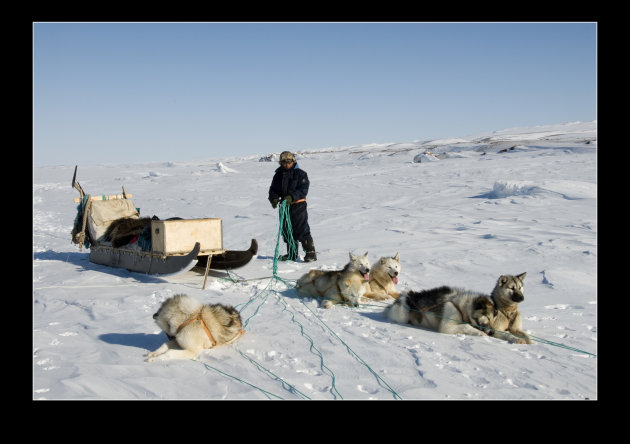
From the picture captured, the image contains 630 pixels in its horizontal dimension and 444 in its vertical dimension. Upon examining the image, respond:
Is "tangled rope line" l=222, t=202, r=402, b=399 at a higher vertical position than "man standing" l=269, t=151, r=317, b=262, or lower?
lower

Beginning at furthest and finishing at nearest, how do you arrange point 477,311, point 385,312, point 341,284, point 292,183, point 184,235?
point 292,183, point 184,235, point 341,284, point 385,312, point 477,311

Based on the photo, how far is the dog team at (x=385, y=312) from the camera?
381 centimetres

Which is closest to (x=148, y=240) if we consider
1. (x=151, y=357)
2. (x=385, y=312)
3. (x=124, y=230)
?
(x=124, y=230)

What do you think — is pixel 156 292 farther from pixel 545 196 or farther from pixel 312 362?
pixel 545 196

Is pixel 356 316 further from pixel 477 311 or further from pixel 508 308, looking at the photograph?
pixel 508 308

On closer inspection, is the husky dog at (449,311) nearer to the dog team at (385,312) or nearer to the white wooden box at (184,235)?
the dog team at (385,312)

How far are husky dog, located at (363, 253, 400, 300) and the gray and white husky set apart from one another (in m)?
1.05

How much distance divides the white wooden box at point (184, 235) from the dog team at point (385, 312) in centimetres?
140

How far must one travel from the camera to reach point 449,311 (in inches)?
178

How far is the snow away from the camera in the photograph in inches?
129

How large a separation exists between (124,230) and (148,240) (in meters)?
0.92

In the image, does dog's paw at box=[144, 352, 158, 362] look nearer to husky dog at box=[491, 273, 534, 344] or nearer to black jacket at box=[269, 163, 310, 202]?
husky dog at box=[491, 273, 534, 344]

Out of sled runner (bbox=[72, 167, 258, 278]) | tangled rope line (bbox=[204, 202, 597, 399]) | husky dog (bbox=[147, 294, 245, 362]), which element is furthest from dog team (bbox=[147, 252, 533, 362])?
sled runner (bbox=[72, 167, 258, 278])
